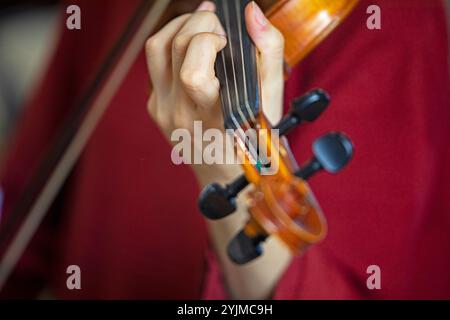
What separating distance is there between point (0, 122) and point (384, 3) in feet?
2.69

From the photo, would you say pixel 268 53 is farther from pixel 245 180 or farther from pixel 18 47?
pixel 18 47

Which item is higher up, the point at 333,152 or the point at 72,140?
the point at 72,140

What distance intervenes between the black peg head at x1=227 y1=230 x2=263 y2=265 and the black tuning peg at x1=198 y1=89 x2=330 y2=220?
16mm

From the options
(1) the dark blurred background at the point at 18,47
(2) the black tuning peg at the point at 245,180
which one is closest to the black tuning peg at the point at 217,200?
(2) the black tuning peg at the point at 245,180

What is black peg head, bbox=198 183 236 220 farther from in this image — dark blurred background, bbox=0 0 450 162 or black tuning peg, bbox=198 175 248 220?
dark blurred background, bbox=0 0 450 162

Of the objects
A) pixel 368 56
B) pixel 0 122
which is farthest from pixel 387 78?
pixel 0 122

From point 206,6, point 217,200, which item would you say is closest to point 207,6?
point 206,6

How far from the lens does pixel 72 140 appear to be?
48cm

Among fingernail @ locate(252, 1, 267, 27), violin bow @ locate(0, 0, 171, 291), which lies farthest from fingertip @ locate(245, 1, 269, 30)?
violin bow @ locate(0, 0, 171, 291)

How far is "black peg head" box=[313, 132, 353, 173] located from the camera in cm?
28

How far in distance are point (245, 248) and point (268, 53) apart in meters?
0.09

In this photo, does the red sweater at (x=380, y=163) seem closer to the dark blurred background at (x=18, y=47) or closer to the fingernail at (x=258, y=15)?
the fingernail at (x=258, y=15)

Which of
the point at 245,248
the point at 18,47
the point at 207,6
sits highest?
the point at 18,47

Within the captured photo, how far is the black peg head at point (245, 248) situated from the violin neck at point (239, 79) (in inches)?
1.9
